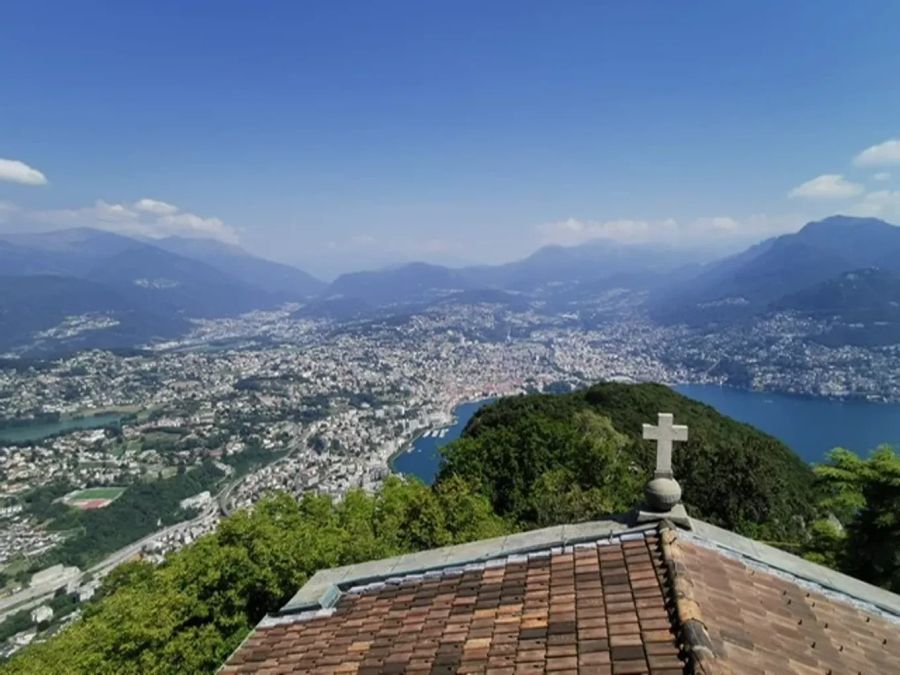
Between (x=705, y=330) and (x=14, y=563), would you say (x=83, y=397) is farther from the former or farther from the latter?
(x=705, y=330)

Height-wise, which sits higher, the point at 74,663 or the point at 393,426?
the point at 74,663

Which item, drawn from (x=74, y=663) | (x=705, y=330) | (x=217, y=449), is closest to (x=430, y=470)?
(x=217, y=449)

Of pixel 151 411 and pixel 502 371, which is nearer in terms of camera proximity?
pixel 151 411

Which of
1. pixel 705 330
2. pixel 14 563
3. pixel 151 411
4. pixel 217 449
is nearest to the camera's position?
pixel 14 563

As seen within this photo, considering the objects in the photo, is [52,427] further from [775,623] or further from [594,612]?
[775,623]

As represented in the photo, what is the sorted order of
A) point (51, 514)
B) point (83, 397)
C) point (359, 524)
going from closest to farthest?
point (359, 524), point (51, 514), point (83, 397)

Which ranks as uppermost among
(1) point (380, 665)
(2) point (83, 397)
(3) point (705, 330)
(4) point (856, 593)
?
(4) point (856, 593)

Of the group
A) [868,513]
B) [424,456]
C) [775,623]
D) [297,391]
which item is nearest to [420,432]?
[424,456]
